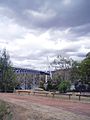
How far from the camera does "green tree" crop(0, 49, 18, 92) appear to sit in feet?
224

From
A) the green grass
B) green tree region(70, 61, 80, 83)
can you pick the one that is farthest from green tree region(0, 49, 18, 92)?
the green grass

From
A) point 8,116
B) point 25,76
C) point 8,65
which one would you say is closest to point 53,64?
point 8,65

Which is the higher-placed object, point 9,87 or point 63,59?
point 63,59

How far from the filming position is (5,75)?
6806cm

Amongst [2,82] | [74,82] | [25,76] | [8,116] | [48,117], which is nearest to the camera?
[48,117]

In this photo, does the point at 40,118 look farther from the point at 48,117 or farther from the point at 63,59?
the point at 63,59

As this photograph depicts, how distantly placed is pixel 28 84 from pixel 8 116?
97255 millimetres

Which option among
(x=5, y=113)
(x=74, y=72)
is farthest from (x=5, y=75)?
(x=5, y=113)

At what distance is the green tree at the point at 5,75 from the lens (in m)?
68.1

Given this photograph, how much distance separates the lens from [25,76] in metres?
116

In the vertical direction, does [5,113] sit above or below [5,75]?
below

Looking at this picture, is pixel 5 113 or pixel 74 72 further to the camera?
pixel 74 72

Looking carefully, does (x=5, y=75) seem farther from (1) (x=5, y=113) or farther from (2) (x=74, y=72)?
(1) (x=5, y=113)

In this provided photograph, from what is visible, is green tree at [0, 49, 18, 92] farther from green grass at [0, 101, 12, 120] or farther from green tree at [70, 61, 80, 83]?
green grass at [0, 101, 12, 120]
